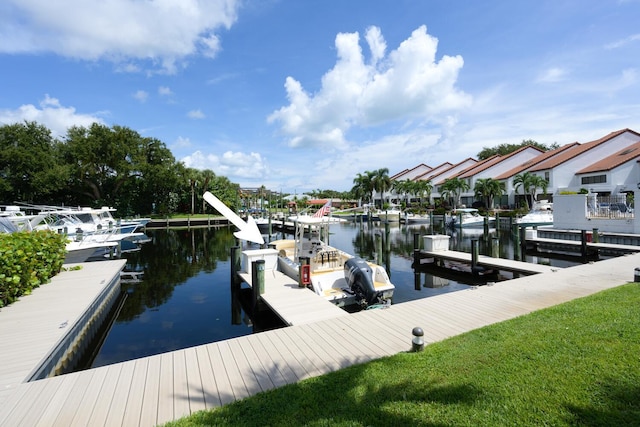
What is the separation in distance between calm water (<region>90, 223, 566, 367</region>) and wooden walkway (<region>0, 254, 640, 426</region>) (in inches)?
132

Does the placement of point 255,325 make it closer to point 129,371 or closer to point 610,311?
point 129,371

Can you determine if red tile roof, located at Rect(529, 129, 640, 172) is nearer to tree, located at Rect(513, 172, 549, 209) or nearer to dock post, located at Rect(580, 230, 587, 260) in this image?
tree, located at Rect(513, 172, 549, 209)

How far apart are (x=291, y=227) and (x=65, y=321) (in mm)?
33409

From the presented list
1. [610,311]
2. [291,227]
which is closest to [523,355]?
[610,311]

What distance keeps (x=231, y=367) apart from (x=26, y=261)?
802 centimetres

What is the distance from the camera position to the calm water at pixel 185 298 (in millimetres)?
8891

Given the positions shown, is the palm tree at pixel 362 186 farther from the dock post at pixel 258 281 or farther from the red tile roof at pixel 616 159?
the dock post at pixel 258 281

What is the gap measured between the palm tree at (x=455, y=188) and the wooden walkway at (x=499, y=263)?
3949 centimetres

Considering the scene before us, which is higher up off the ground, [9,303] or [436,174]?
[436,174]

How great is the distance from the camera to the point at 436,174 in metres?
69.6

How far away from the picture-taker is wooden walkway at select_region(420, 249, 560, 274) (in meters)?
12.3

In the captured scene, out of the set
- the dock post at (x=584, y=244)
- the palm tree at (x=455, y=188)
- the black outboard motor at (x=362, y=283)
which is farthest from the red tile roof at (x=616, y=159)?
the black outboard motor at (x=362, y=283)

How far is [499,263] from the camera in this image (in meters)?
14.1

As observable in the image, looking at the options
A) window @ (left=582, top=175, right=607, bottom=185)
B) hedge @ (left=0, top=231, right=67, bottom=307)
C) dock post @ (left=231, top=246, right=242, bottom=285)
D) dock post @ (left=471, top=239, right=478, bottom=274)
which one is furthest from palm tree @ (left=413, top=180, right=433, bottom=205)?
hedge @ (left=0, top=231, right=67, bottom=307)
